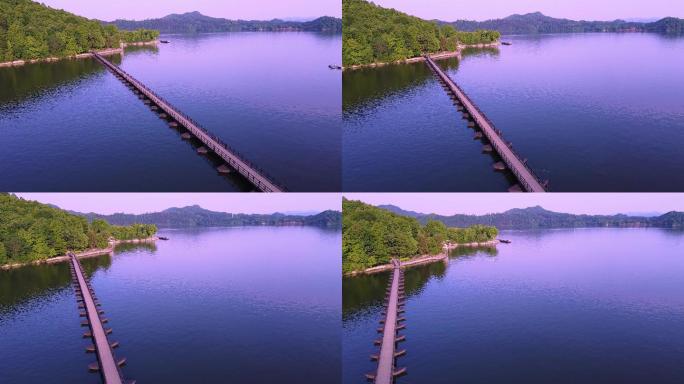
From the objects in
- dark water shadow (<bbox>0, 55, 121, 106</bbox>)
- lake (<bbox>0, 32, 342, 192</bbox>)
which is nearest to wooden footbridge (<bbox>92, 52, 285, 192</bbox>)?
lake (<bbox>0, 32, 342, 192</bbox>)

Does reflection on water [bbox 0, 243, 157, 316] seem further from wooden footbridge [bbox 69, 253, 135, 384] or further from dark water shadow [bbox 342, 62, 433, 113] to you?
dark water shadow [bbox 342, 62, 433, 113]

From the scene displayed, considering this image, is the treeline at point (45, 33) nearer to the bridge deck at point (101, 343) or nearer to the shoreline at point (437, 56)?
the shoreline at point (437, 56)

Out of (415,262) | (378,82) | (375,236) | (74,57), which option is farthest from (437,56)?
(74,57)

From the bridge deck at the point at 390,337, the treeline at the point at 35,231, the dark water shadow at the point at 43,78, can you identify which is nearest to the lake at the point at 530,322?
the bridge deck at the point at 390,337

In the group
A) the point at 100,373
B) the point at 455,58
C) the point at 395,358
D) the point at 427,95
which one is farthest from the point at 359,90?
the point at 100,373

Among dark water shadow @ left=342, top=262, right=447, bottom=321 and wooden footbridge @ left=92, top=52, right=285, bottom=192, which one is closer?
wooden footbridge @ left=92, top=52, right=285, bottom=192
